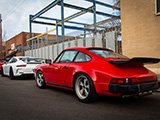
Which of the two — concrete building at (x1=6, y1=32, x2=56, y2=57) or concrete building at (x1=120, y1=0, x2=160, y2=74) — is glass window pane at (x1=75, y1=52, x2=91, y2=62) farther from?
concrete building at (x1=6, y1=32, x2=56, y2=57)

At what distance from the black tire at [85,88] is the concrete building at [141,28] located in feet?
19.3

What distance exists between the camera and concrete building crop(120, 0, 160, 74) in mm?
8461

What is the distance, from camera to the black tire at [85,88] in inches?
142

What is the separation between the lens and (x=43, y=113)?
124 inches

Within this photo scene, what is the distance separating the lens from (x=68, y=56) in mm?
4734

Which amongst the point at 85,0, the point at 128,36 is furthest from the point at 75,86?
the point at 85,0

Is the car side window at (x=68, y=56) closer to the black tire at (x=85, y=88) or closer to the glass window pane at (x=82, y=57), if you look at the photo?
the glass window pane at (x=82, y=57)

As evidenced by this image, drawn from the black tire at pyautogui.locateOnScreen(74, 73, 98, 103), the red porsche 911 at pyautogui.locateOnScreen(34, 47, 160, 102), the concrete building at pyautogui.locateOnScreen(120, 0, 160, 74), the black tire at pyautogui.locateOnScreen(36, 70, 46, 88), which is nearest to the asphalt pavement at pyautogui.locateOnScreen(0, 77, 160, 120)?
the black tire at pyautogui.locateOnScreen(74, 73, 98, 103)

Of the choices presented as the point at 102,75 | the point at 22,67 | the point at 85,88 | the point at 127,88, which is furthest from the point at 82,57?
the point at 22,67

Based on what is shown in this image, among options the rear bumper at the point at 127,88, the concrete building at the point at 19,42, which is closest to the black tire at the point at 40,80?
the rear bumper at the point at 127,88

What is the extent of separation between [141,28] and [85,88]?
6.71 metres

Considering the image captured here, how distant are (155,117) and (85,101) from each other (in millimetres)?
1557

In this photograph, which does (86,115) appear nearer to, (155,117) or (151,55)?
(155,117)

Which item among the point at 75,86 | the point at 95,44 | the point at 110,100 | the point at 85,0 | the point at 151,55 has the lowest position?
the point at 110,100
